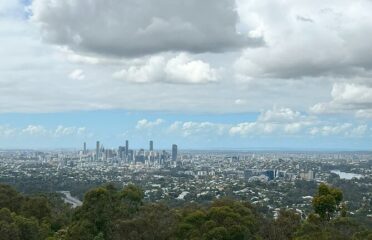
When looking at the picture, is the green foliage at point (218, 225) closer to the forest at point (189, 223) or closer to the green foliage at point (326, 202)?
the forest at point (189, 223)

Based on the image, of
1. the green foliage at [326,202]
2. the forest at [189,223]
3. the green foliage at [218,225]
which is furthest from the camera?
the green foliage at [326,202]

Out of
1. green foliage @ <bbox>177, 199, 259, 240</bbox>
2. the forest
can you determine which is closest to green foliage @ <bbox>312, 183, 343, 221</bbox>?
the forest

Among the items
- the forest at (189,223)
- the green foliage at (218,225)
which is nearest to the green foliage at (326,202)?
the forest at (189,223)

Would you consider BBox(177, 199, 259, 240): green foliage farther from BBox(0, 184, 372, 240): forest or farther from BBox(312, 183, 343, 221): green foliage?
BBox(312, 183, 343, 221): green foliage

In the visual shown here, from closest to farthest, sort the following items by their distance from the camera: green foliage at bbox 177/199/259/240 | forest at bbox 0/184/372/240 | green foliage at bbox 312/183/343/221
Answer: green foliage at bbox 177/199/259/240
forest at bbox 0/184/372/240
green foliage at bbox 312/183/343/221

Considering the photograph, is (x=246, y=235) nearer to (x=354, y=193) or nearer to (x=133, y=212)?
(x=133, y=212)

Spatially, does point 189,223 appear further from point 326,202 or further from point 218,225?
point 326,202

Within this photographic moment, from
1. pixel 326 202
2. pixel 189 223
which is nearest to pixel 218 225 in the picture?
pixel 189 223

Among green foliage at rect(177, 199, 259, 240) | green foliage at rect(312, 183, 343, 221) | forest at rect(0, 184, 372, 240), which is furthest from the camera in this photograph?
green foliage at rect(312, 183, 343, 221)

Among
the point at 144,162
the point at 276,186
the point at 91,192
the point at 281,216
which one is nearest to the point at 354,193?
the point at 276,186

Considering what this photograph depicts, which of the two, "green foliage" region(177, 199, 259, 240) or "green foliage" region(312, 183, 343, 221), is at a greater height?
"green foliage" region(312, 183, 343, 221)

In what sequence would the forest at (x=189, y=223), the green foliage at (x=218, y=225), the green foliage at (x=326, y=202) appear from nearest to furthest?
the green foliage at (x=218, y=225)
the forest at (x=189, y=223)
the green foliage at (x=326, y=202)

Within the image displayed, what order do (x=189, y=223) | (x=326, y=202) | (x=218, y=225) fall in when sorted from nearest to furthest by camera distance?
1. (x=218, y=225)
2. (x=189, y=223)
3. (x=326, y=202)
